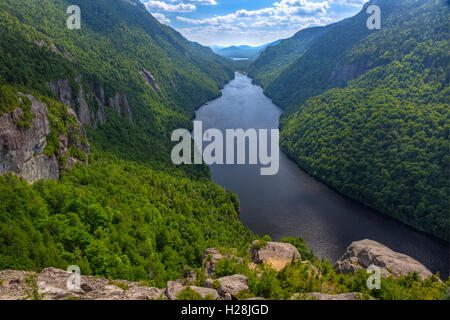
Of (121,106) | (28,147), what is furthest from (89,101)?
(28,147)

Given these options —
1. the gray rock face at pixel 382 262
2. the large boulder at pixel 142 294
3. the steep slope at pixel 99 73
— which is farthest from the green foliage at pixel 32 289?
the steep slope at pixel 99 73

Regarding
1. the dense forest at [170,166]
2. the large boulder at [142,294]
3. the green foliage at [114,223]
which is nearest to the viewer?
the large boulder at [142,294]

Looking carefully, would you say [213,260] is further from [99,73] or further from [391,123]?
[99,73]

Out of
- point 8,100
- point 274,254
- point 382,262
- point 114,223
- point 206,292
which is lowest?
point 274,254

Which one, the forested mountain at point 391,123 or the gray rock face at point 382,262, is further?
the forested mountain at point 391,123

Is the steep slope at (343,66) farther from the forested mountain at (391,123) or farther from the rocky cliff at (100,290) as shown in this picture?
the rocky cliff at (100,290)
